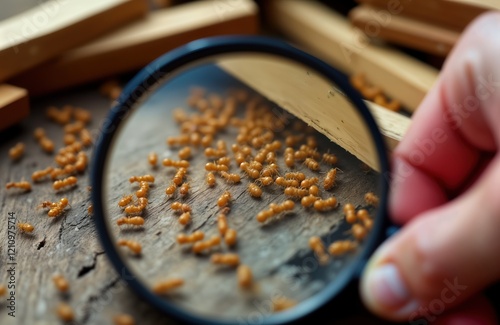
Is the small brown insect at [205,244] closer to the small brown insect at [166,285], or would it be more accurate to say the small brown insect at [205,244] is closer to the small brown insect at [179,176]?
the small brown insect at [166,285]

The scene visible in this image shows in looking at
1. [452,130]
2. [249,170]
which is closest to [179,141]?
[249,170]

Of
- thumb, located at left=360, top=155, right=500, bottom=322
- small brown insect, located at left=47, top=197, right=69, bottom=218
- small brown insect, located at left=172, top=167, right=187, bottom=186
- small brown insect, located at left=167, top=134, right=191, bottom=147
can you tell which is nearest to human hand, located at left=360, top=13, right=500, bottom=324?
thumb, located at left=360, top=155, right=500, bottom=322

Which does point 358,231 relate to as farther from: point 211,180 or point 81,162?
point 81,162

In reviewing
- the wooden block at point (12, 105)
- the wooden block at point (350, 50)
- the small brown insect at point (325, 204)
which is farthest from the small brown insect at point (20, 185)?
the wooden block at point (350, 50)

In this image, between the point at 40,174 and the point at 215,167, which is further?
the point at 40,174

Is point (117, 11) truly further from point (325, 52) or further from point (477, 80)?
point (477, 80)

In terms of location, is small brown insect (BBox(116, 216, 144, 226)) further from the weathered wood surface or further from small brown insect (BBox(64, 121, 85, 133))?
small brown insect (BBox(64, 121, 85, 133))
